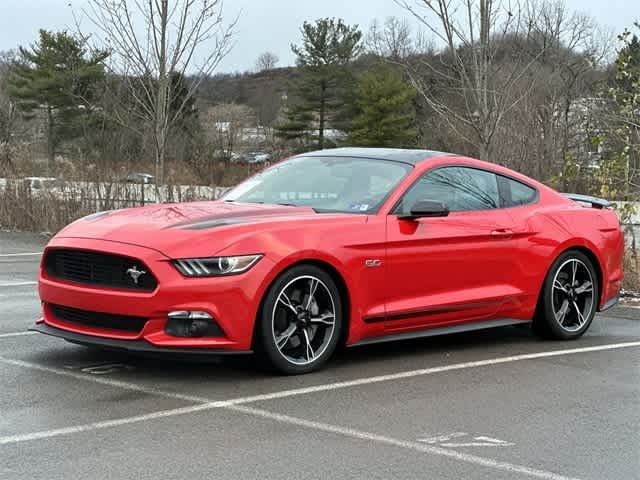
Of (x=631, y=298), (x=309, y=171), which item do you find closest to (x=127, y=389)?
(x=309, y=171)

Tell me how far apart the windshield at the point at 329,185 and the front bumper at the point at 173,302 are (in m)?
1.19

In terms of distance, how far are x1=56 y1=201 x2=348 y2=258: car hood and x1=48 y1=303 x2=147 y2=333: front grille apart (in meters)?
0.47

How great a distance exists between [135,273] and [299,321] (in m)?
1.12

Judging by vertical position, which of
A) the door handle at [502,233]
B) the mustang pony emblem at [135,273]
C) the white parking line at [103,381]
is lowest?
the white parking line at [103,381]

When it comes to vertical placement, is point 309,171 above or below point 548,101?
below

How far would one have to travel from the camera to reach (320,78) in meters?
80.8

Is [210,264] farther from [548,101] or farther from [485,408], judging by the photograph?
[548,101]

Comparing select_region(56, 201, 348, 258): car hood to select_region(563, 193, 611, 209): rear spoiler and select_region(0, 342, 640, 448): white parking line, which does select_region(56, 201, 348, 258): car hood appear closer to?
select_region(0, 342, 640, 448): white parking line

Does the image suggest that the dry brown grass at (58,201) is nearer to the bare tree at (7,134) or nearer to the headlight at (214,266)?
the bare tree at (7,134)

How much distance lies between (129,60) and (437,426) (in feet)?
45.8

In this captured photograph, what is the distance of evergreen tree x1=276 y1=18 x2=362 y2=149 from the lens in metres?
81.1

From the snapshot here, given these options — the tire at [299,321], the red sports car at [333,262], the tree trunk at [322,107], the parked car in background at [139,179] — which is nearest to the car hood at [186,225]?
the red sports car at [333,262]

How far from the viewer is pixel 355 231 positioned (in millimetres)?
7023

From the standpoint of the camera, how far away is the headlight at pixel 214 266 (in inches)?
249
